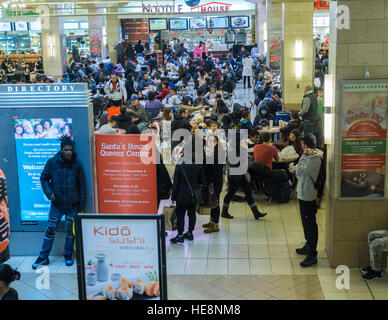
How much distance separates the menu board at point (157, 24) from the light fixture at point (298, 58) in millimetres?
21603

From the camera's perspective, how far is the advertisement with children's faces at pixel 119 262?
4.41 meters

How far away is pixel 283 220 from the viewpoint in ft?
29.7

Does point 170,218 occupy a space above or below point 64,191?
below

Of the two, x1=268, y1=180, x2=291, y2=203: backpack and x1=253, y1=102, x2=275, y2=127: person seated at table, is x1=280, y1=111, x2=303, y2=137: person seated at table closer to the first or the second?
x1=253, y1=102, x2=275, y2=127: person seated at table

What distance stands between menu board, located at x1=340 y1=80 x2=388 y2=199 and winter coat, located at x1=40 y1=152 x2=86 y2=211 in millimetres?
3383

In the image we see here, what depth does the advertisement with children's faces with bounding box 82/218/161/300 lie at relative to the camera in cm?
441

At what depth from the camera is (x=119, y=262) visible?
4430 mm

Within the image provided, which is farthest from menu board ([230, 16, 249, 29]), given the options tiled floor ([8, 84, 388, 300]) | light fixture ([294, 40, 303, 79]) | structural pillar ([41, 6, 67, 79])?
tiled floor ([8, 84, 388, 300])

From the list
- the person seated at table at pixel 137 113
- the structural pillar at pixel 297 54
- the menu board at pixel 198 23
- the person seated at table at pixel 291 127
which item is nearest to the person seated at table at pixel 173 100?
the person seated at table at pixel 137 113

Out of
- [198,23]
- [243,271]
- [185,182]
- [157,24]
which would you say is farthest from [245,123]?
[157,24]

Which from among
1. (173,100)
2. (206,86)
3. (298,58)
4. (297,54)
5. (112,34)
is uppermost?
(112,34)

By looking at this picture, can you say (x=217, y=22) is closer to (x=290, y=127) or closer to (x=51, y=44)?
(x=51, y=44)

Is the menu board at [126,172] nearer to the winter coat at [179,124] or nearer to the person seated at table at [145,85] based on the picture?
the winter coat at [179,124]

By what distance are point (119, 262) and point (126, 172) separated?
3.27 m
